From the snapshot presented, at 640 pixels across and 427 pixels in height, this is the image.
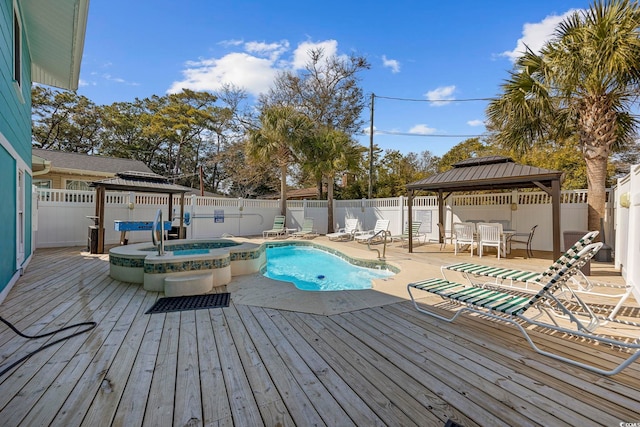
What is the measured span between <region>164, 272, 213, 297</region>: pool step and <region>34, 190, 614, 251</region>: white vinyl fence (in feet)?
19.3

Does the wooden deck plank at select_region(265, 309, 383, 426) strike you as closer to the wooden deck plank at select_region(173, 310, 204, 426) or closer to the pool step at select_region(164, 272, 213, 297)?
the wooden deck plank at select_region(173, 310, 204, 426)

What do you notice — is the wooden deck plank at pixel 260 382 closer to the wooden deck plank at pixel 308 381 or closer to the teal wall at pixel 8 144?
the wooden deck plank at pixel 308 381

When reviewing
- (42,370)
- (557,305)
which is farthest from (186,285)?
(557,305)

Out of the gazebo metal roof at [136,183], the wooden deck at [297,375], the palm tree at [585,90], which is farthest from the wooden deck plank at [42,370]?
the palm tree at [585,90]

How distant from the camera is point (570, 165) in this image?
43.8 ft

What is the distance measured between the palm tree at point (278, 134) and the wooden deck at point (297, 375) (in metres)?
9.76

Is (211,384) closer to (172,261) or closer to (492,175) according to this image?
(172,261)

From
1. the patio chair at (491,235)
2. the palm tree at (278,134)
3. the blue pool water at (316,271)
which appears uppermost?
the palm tree at (278,134)

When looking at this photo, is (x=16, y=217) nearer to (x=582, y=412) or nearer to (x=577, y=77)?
(x=582, y=412)

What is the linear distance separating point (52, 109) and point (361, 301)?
26.4 meters

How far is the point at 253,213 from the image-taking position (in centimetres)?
1323

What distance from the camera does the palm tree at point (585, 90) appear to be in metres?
5.78

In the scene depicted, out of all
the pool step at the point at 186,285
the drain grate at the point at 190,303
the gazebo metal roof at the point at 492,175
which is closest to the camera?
the drain grate at the point at 190,303

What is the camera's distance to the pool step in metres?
4.04
